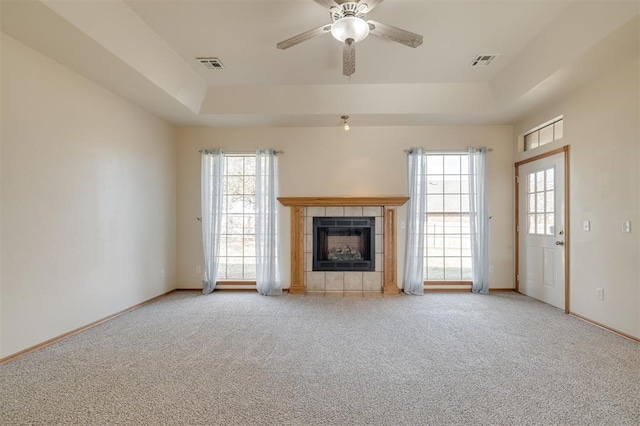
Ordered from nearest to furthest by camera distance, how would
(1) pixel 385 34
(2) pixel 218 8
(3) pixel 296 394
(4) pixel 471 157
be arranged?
(3) pixel 296 394, (1) pixel 385 34, (2) pixel 218 8, (4) pixel 471 157

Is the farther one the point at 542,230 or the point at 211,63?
the point at 542,230

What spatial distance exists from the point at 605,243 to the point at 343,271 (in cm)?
316

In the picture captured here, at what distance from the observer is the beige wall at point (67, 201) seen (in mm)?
2510

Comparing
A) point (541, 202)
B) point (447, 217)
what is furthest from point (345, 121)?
point (541, 202)

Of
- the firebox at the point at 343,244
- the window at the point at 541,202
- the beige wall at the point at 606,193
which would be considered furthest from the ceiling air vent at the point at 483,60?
the firebox at the point at 343,244

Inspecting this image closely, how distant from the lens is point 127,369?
230 centimetres

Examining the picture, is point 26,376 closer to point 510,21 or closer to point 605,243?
point 510,21

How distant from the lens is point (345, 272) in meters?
4.76

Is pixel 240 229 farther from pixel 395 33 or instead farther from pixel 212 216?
pixel 395 33

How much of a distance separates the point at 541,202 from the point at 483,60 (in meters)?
2.14

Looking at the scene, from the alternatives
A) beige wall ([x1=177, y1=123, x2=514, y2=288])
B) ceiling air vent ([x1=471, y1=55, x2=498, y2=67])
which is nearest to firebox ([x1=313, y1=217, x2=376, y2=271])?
beige wall ([x1=177, y1=123, x2=514, y2=288])

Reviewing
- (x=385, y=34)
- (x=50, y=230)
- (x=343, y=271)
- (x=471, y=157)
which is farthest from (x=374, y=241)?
(x=50, y=230)

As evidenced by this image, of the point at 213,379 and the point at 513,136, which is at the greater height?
the point at 513,136

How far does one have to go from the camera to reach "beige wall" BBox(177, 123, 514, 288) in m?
4.80
